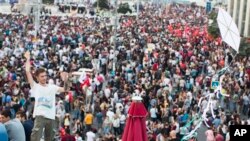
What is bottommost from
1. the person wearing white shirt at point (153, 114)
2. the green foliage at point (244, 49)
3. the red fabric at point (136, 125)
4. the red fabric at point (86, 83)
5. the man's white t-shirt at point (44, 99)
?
the green foliage at point (244, 49)

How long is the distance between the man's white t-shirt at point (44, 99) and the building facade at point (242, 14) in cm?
4622

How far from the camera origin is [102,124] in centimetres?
1711

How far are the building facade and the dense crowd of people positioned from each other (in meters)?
20.9

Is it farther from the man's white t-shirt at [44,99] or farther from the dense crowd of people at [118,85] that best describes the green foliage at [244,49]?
the man's white t-shirt at [44,99]

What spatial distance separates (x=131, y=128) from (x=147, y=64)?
17.5 m

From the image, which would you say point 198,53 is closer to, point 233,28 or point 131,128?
point 233,28

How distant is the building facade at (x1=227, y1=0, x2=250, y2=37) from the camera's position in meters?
54.8

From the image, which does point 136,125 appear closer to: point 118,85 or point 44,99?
point 44,99

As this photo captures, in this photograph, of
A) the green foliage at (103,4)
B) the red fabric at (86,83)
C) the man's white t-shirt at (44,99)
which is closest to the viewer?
the man's white t-shirt at (44,99)

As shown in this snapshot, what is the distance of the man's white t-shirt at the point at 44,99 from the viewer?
810 centimetres

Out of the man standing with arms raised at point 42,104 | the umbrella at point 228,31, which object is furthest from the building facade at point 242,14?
the man standing with arms raised at point 42,104

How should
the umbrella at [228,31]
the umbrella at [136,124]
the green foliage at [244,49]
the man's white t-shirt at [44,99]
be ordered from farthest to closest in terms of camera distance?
the green foliage at [244,49] < the umbrella at [228,31] < the umbrella at [136,124] < the man's white t-shirt at [44,99]

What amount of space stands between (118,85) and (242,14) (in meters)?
37.9

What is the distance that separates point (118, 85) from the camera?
21.5 metres
